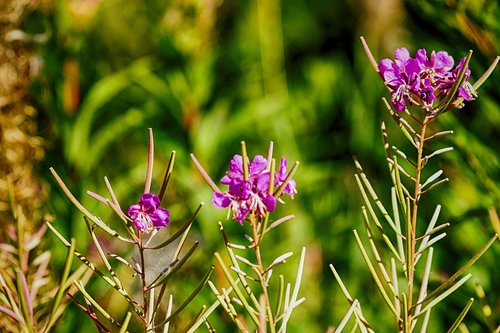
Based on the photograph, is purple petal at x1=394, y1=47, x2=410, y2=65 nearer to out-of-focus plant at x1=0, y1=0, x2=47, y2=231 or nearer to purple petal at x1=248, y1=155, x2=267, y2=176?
purple petal at x1=248, y1=155, x2=267, y2=176

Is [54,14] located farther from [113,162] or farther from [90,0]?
[113,162]

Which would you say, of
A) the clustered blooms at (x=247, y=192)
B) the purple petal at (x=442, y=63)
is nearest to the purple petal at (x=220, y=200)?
the clustered blooms at (x=247, y=192)

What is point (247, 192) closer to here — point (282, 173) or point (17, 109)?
point (282, 173)

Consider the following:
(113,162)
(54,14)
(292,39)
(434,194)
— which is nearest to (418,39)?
(434,194)

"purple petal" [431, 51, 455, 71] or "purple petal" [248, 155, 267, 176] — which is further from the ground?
"purple petal" [431, 51, 455, 71]

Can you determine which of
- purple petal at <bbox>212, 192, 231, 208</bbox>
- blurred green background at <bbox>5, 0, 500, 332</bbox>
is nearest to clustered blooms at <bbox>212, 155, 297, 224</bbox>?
purple petal at <bbox>212, 192, 231, 208</bbox>

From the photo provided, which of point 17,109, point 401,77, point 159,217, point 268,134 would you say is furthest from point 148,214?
point 268,134

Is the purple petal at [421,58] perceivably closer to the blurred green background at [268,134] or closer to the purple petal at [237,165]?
the purple petal at [237,165]
